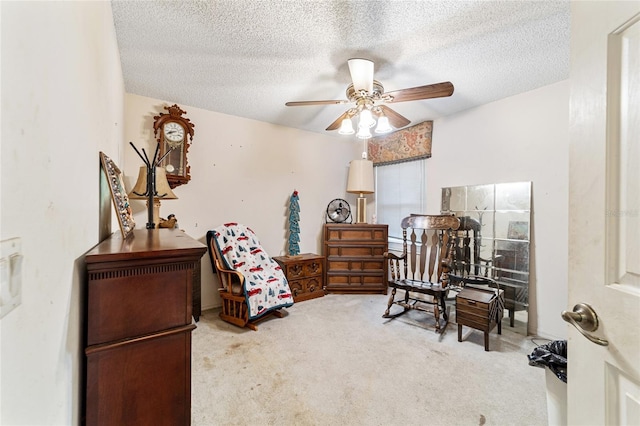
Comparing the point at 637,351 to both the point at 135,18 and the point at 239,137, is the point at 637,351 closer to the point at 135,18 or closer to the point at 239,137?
the point at 135,18

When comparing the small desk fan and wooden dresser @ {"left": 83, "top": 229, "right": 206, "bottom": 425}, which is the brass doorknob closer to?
wooden dresser @ {"left": 83, "top": 229, "right": 206, "bottom": 425}

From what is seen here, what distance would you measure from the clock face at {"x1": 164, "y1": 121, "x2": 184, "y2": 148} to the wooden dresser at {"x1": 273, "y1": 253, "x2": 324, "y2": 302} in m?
1.83

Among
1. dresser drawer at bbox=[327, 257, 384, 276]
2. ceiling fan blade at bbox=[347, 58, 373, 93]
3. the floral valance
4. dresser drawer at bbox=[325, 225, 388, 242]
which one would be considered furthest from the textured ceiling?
dresser drawer at bbox=[327, 257, 384, 276]

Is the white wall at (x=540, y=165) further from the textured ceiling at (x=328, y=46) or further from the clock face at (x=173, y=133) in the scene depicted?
the clock face at (x=173, y=133)

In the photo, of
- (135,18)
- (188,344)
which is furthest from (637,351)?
(135,18)

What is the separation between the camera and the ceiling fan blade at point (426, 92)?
1.86 metres

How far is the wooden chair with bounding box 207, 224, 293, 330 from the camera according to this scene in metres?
2.64

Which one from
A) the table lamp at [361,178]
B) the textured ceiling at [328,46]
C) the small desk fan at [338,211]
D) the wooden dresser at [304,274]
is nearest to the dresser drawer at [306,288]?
the wooden dresser at [304,274]

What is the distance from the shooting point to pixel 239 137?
3.41 metres

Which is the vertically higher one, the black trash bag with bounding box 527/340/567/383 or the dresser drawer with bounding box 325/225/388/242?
the dresser drawer with bounding box 325/225/388/242

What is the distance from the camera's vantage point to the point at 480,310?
2266 millimetres

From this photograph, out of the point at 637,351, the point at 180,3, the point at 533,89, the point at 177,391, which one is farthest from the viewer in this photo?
the point at 533,89

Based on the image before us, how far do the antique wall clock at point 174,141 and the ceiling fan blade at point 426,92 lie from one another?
2223mm

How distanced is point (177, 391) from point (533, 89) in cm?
356
